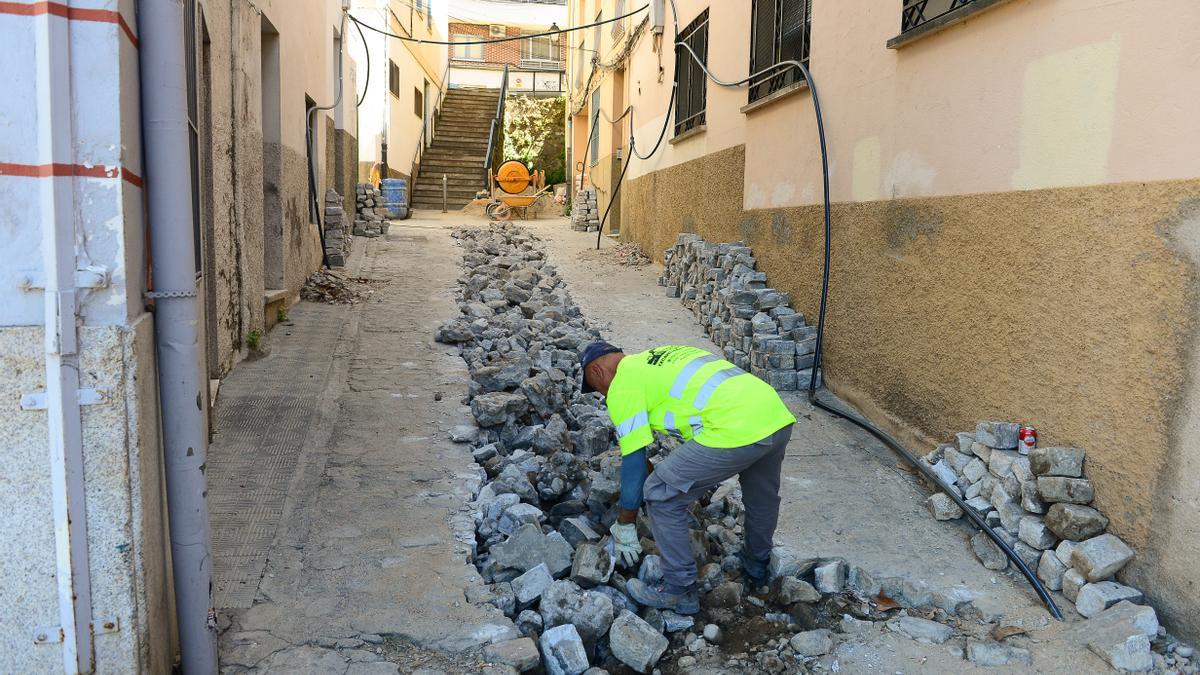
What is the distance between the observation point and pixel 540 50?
31594mm

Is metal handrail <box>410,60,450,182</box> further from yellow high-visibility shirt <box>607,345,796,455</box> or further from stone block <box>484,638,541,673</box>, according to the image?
stone block <box>484,638,541,673</box>

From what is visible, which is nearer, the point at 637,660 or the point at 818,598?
the point at 637,660

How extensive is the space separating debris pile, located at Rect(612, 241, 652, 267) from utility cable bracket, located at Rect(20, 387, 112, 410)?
8.56 meters

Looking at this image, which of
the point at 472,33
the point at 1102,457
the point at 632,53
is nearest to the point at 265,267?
the point at 1102,457

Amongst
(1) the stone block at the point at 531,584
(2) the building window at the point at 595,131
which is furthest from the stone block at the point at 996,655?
(2) the building window at the point at 595,131

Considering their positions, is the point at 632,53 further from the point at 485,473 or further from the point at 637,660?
the point at 637,660

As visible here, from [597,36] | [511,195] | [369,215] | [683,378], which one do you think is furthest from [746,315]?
[597,36]

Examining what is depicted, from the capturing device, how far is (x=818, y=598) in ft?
11.1

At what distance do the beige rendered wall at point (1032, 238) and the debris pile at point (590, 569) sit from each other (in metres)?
1.01

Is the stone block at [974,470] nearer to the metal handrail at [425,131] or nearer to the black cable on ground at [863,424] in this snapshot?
the black cable on ground at [863,424]

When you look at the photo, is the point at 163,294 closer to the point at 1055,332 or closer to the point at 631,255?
the point at 1055,332

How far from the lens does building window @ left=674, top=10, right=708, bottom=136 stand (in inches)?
355

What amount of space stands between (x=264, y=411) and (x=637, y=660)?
286 centimetres

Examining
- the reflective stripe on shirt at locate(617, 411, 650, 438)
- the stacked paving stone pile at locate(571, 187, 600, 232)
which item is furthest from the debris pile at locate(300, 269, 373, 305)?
the stacked paving stone pile at locate(571, 187, 600, 232)
